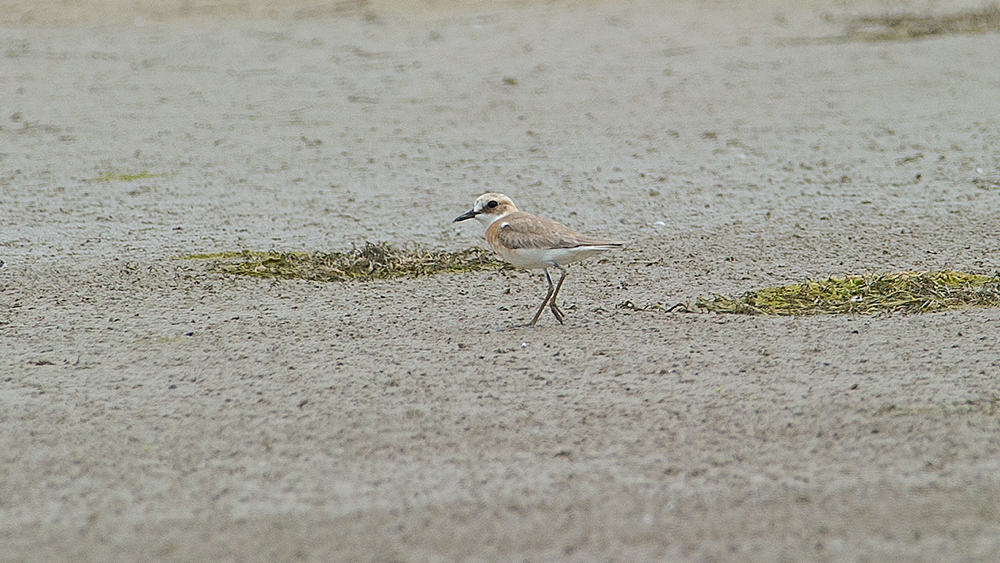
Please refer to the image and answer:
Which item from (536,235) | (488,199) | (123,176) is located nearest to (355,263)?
(488,199)

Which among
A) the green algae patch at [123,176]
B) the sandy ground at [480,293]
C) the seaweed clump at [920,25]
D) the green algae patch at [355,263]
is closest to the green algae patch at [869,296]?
the sandy ground at [480,293]

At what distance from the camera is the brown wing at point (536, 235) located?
20.1 feet

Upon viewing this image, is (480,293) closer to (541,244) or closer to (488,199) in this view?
(488,199)

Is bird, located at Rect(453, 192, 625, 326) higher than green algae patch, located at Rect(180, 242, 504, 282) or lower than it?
higher

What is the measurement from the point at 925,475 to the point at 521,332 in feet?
7.76

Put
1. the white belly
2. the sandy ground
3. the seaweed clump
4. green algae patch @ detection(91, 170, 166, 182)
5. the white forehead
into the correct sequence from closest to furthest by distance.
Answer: the sandy ground, the white belly, the white forehead, green algae patch @ detection(91, 170, 166, 182), the seaweed clump

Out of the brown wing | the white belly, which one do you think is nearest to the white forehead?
the brown wing

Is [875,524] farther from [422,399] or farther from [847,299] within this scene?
[847,299]

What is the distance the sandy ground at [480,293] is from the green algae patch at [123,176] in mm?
104

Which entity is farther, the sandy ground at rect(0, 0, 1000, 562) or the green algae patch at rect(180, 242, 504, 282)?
the green algae patch at rect(180, 242, 504, 282)

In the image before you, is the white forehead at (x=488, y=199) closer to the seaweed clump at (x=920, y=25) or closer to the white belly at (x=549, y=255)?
the white belly at (x=549, y=255)

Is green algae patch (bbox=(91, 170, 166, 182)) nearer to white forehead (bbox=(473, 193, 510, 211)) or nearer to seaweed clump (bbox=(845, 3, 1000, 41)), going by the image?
white forehead (bbox=(473, 193, 510, 211))

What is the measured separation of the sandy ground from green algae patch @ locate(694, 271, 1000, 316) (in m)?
0.17

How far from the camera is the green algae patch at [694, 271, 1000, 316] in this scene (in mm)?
6457
